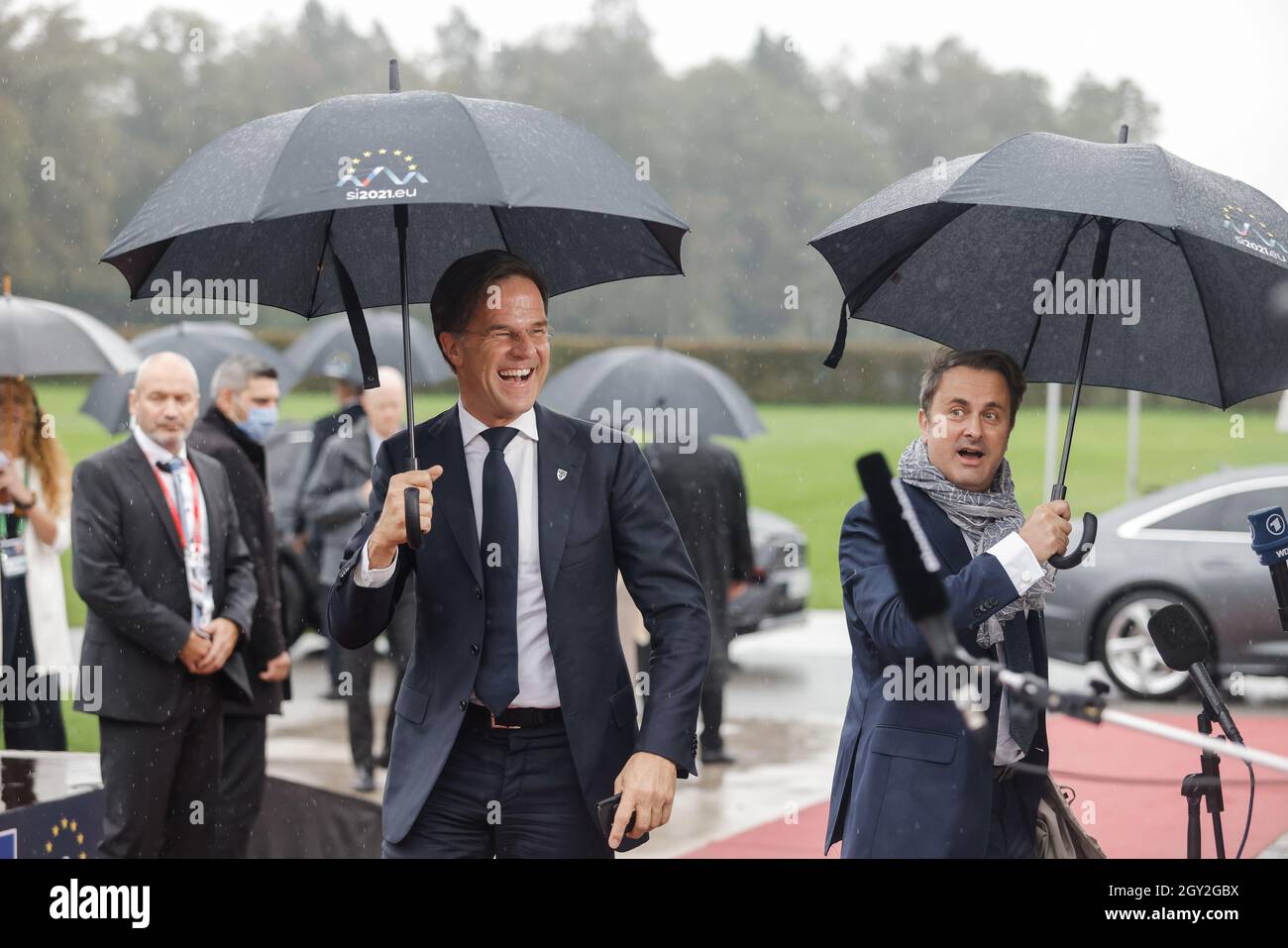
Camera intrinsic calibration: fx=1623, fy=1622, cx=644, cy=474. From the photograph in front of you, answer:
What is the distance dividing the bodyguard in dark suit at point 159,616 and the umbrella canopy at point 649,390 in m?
3.01

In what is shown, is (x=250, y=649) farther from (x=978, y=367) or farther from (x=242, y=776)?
(x=978, y=367)

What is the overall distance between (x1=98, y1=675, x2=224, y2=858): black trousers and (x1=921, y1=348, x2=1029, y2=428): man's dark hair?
321 cm

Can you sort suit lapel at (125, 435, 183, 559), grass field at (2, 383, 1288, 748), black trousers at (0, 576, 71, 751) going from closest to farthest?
suit lapel at (125, 435, 183, 559) < black trousers at (0, 576, 71, 751) < grass field at (2, 383, 1288, 748)

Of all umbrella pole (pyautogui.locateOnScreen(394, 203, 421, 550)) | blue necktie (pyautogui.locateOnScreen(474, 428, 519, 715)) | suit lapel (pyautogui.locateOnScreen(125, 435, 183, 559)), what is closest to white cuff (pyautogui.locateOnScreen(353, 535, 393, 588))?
umbrella pole (pyautogui.locateOnScreen(394, 203, 421, 550))

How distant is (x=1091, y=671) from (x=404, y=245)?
1.93 metres

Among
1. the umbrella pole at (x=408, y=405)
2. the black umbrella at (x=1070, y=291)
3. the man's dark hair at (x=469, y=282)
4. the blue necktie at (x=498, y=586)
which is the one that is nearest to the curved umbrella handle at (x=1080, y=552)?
the black umbrella at (x=1070, y=291)

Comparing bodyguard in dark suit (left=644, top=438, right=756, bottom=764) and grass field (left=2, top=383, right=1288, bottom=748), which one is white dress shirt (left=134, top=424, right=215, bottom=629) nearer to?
bodyguard in dark suit (left=644, top=438, right=756, bottom=764)

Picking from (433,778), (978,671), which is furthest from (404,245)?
(978,671)

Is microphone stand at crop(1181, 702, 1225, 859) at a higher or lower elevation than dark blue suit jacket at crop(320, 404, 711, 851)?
lower

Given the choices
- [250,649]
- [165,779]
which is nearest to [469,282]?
[165,779]

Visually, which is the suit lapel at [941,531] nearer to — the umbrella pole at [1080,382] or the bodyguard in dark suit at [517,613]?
the umbrella pole at [1080,382]

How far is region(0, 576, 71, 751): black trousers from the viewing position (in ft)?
23.8

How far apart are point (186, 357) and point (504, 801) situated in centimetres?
755

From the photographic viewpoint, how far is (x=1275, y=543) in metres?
3.77
